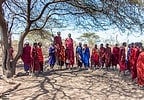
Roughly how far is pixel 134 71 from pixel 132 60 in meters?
0.57

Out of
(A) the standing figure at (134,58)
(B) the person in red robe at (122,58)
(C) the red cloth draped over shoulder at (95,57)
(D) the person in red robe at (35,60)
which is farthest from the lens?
(C) the red cloth draped over shoulder at (95,57)

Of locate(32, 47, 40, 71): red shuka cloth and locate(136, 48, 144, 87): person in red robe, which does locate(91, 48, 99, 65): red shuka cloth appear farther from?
locate(136, 48, 144, 87): person in red robe

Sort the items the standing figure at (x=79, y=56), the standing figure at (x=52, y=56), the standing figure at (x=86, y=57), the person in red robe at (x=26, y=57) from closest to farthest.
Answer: the person in red robe at (x=26, y=57)
the standing figure at (x=52, y=56)
the standing figure at (x=79, y=56)
the standing figure at (x=86, y=57)

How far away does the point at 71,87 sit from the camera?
45.1 feet

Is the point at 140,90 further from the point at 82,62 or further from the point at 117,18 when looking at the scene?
the point at 82,62

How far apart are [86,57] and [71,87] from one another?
4527 mm

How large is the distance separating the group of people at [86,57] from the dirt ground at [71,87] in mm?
668

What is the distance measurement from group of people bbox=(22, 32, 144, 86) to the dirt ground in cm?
67

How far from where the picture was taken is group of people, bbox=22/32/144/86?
51.3 feet

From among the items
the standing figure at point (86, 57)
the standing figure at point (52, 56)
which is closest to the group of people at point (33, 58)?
the standing figure at point (52, 56)

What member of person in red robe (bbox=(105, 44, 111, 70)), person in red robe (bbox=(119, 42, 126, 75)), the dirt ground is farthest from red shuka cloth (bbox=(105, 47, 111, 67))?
the dirt ground

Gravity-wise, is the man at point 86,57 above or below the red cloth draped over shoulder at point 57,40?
below

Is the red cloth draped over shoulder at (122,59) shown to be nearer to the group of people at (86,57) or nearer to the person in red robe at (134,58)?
the group of people at (86,57)

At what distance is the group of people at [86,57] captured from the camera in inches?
616
